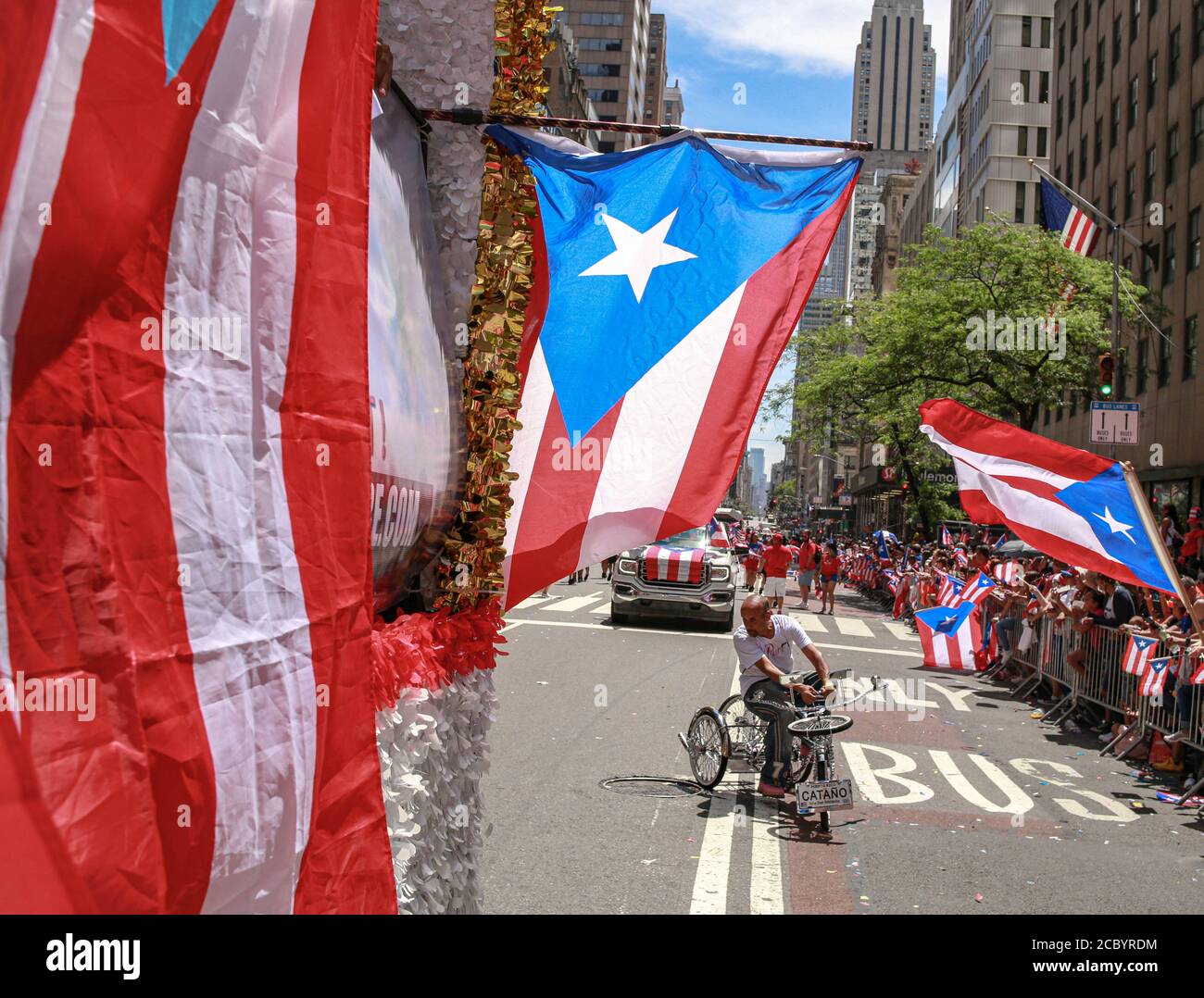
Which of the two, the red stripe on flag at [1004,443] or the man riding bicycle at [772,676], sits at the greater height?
the red stripe on flag at [1004,443]

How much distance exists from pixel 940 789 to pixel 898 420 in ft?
85.5

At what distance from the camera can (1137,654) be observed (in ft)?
34.6

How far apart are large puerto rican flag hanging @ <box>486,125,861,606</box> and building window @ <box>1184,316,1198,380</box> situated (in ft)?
110

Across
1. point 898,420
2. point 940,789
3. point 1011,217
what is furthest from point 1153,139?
point 940,789

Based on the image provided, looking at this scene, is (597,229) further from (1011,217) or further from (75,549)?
(1011,217)

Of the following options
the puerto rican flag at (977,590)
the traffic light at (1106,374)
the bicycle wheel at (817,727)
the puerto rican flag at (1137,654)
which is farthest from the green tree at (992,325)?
the bicycle wheel at (817,727)

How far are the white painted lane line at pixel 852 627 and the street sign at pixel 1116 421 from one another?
18.6 ft

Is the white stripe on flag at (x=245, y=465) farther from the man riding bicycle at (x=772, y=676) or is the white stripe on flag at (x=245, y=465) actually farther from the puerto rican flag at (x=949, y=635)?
the puerto rican flag at (x=949, y=635)

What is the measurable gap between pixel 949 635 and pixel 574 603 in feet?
32.7

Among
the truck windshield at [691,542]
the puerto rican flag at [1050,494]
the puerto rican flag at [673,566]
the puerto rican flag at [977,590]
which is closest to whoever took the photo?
the puerto rican flag at [1050,494]

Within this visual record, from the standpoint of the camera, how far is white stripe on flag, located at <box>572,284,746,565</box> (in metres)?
3.58

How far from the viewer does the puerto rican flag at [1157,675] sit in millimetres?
9844

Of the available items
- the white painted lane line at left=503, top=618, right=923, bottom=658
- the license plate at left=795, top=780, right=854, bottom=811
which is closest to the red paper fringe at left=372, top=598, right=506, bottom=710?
the license plate at left=795, top=780, right=854, bottom=811
